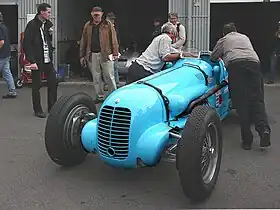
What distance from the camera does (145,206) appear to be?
4586mm

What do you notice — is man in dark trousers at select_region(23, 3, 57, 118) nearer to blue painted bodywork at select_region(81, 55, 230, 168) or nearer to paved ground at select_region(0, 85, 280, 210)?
paved ground at select_region(0, 85, 280, 210)

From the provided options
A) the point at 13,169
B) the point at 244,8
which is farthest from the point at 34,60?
the point at 244,8

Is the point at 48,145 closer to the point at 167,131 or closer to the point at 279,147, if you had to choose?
the point at 167,131

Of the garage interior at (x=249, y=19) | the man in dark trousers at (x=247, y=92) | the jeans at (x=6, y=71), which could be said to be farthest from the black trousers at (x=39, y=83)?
the garage interior at (x=249, y=19)

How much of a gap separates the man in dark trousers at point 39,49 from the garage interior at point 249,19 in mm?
10218

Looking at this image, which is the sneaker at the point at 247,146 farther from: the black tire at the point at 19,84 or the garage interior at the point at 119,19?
the garage interior at the point at 119,19

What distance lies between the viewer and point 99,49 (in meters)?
9.76

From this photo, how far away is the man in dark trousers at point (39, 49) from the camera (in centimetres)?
837

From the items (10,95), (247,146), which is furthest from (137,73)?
(10,95)

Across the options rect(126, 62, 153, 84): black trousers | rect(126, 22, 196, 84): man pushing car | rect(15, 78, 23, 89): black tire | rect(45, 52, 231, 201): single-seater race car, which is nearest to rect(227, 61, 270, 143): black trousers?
rect(126, 22, 196, 84): man pushing car

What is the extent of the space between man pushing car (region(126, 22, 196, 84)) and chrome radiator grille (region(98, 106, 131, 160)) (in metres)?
2.19

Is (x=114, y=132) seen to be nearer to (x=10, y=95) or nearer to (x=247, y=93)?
(x=247, y=93)

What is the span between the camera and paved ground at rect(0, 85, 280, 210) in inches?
183

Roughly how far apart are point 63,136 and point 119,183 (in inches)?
30.7
